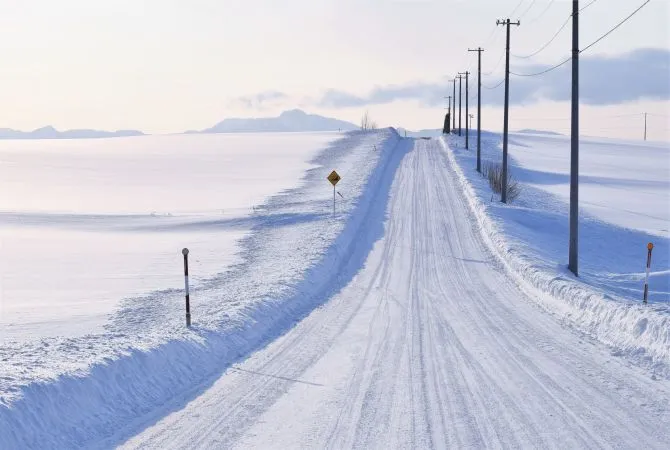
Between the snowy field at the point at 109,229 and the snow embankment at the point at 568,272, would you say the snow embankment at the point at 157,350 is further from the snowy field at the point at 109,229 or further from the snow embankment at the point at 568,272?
the snow embankment at the point at 568,272

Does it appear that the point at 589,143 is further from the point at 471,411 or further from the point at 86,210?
the point at 471,411

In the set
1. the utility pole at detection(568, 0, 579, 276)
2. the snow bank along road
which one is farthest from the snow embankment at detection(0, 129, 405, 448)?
the utility pole at detection(568, 0, 579, 276)

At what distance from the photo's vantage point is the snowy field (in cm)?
1596

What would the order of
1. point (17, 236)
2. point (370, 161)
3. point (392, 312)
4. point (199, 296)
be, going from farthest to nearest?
point (370, 161), point (17, 236), point (199, 296), point (392, 312)

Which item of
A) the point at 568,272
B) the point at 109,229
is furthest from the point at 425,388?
the point at 109,229

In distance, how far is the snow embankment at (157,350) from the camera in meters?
7.56

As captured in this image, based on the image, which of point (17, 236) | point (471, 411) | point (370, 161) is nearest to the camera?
point (471, 411)

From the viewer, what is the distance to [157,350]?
9.98m

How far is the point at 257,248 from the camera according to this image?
79.3ft

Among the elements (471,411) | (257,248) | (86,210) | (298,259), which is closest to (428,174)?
(86,210)

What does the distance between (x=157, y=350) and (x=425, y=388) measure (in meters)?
3.85

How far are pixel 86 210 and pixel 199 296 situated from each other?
967 inches

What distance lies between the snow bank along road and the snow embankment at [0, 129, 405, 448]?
45 centimetres

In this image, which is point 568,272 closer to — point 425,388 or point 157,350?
point 425,388
